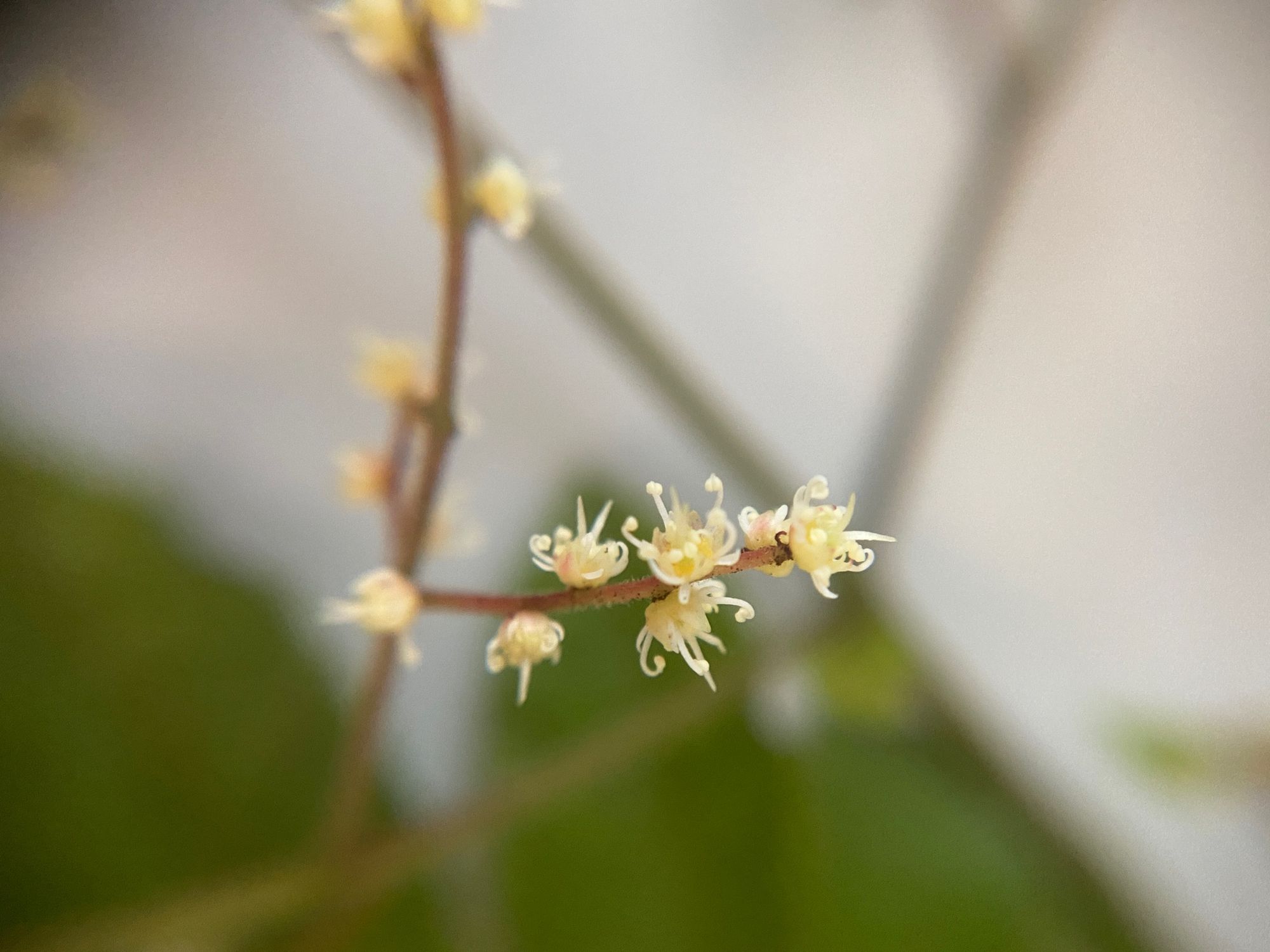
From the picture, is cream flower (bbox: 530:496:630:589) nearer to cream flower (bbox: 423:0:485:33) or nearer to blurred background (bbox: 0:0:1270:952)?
cream flower (bbox: 423:0:485:33)

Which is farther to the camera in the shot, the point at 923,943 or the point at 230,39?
the point at 230,39

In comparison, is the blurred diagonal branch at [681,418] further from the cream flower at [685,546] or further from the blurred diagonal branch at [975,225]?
the cream flower at [685,546]

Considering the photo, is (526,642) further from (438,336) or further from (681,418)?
(681,418)

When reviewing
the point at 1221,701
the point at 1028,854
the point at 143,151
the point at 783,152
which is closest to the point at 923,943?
the point at 1028,854

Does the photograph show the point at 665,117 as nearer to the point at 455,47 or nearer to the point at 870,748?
the point at 455,47

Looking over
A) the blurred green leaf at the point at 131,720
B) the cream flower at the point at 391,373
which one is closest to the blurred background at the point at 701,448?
the blurred green leaf at the point at 131,720

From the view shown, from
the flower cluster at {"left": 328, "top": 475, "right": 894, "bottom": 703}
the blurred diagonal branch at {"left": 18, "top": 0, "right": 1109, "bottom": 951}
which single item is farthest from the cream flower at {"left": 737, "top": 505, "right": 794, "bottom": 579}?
the blurred diagonal branch at {"left": 18, "top": 0, "right": 1109, "bottom": 951}

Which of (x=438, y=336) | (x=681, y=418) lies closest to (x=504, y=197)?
(x=438, y=336)
